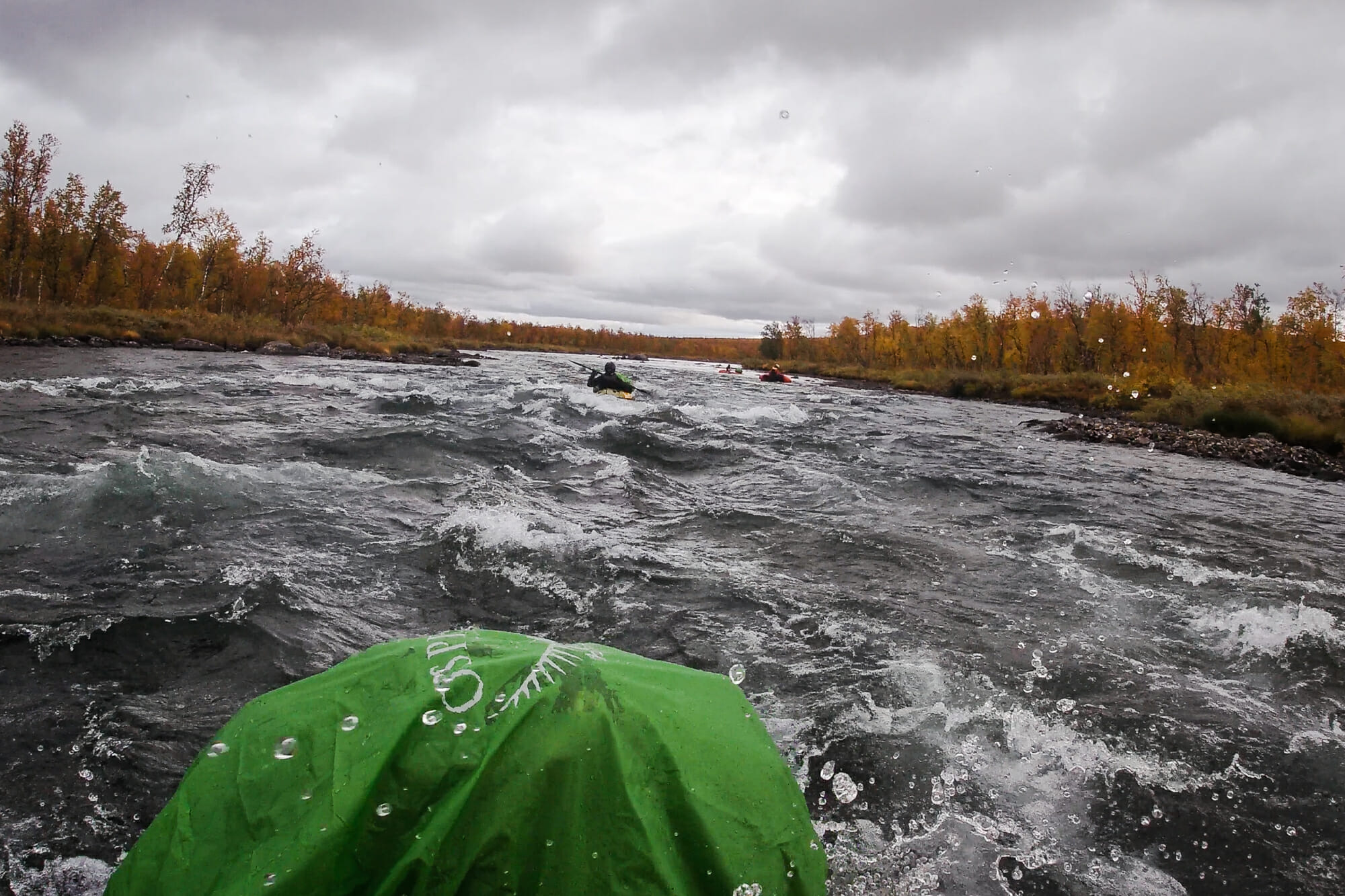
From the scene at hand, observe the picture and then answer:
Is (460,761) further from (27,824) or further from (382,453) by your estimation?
(382,453)

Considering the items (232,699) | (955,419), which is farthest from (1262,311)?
(232,699)

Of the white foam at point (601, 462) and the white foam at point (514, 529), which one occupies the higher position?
the white foam at point (601, 462)

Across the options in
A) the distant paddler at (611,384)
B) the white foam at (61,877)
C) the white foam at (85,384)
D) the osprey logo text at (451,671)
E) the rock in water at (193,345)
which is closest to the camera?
the osprey logo text at (451,671)

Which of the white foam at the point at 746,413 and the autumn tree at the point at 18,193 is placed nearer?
the white foam at the point at 746,413

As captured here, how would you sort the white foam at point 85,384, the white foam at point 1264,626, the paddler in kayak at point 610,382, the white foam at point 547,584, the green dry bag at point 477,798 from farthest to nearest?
1. the paddler in kayak at point 610,382
2. the white foam at point 85,384
3. the white foam at point 547,584
4. the white foam at point 1264,626
5. the green dry bag at point 477,798

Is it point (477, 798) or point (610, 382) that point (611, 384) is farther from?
point (477, 798)

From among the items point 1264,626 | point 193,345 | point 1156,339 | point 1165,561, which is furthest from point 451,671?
point 1156,339

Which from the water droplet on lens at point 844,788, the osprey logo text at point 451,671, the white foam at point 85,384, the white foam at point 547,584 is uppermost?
the osprey logo text at point 451,671

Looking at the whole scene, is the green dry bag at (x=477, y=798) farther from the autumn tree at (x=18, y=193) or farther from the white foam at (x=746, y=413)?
the autumn tree at (x=18, y=193)

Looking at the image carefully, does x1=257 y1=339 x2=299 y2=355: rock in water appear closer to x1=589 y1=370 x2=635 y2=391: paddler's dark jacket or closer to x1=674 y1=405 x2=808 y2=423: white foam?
x1=589 y1=370 x2=635 y2=391: paddler's dark jacket

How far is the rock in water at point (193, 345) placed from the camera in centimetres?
2667

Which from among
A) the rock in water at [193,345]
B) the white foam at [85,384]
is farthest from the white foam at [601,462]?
the rock in water at [193,345]

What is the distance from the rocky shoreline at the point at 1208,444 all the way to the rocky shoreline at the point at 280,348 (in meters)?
25.8

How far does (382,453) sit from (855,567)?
6207 millimetres
